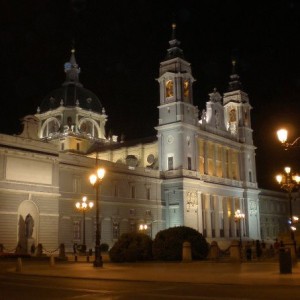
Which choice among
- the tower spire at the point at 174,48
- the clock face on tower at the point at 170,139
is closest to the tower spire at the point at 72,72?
the tower spire at the point at 174,48

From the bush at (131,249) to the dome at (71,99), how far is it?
59.8 m

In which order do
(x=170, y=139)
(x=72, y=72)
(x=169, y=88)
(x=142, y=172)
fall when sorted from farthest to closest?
(x=72, y=72) → (x=169, y=88) → (x=170, y=139) → (x=142, y=172)

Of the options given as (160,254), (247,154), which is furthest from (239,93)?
(160,254)

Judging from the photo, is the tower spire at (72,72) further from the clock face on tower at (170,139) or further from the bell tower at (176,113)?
the clock face on tower at (170,139)

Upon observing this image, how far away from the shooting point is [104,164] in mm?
64938

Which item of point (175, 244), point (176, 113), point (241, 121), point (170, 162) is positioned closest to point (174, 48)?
point (176, 113)

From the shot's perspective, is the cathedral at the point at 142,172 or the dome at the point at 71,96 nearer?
the cathedral at the point at 142,172

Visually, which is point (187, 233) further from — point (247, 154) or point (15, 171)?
point (247, 154)

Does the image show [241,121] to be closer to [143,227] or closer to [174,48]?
[174,48]

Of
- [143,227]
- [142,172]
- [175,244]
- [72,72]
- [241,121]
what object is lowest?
[175,244]

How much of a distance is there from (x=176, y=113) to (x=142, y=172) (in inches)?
420

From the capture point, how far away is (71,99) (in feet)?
312

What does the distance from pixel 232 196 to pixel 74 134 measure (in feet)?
100

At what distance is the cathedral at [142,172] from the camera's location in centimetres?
5116
